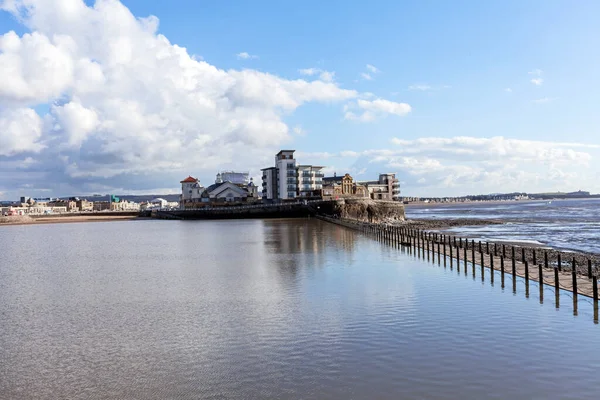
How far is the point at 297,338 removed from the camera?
15.6 m

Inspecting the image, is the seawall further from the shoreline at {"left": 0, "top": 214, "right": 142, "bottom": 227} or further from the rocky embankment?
the shoreline at {"left": 0, "top": 214, "right": 142, "bottom": 227}

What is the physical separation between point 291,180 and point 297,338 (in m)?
110

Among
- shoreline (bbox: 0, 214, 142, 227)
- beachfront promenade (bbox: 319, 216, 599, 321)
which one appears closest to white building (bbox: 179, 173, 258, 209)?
shoreline (bbox: 0, 214, 142, 227)

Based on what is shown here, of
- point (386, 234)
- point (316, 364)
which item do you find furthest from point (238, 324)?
point (386, 234)

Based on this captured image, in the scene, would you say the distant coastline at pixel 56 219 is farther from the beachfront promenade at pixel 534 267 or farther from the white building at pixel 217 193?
the beachfront promenade at pixel 534 267

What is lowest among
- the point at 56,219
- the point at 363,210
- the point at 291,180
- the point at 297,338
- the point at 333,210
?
the point at 297,338

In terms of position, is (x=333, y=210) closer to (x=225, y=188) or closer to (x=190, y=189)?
(x=225, y=188)

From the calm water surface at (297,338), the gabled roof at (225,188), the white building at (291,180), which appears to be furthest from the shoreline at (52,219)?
the calm water surface at (297,338)

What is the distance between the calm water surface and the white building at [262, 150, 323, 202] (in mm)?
95513

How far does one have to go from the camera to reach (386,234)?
53031mm

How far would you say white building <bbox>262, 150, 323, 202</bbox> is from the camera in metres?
125

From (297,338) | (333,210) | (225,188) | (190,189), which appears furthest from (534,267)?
(190,189)

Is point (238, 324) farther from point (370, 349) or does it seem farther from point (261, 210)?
point (261, 210)

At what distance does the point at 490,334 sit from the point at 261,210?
344 ft
